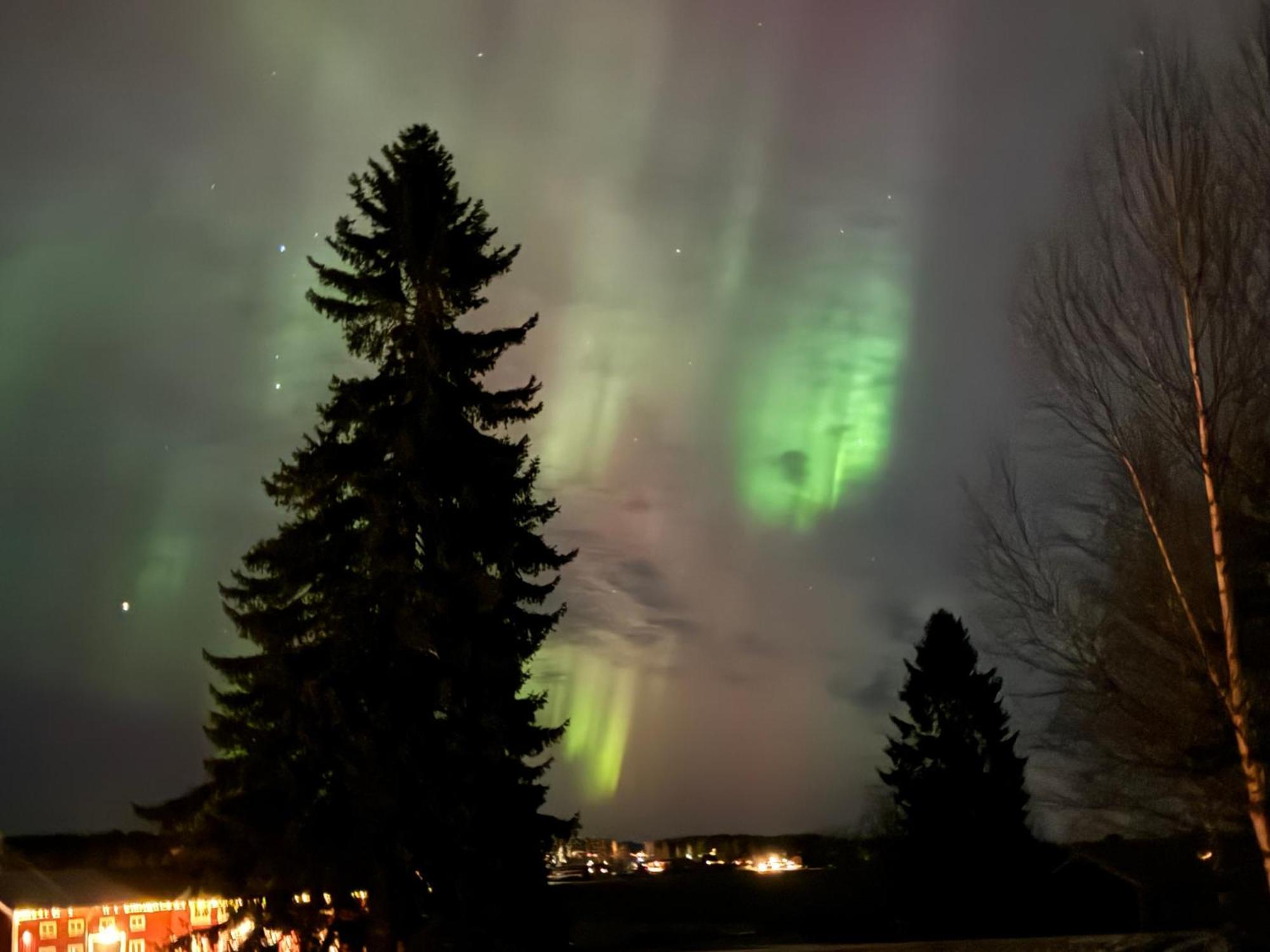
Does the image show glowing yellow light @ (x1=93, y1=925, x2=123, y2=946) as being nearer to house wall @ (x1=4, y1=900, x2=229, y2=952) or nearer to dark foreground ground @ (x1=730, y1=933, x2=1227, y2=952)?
house wall @ (x1=4, y1=900, x2=229, y2=952)

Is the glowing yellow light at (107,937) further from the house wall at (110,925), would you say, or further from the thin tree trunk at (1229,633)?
the thin tree trunk at (1229,633)

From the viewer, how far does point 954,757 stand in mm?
60031

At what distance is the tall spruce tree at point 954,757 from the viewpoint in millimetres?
57625

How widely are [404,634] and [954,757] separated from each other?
142 feet

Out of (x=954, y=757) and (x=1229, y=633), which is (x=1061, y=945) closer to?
(x=1229, y=633)

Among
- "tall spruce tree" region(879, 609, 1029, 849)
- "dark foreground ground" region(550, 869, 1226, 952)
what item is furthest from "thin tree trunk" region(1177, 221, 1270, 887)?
"tall spruce tree" region(879, 609, 1029, 849)

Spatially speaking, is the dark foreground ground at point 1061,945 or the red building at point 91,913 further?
the red building at point 91,913

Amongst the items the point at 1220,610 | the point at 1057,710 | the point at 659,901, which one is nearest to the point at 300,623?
the point at 1057,710

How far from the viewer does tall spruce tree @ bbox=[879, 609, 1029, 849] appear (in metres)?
57.6

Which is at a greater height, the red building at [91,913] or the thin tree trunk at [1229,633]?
the thin tree trunk at [1229,633]

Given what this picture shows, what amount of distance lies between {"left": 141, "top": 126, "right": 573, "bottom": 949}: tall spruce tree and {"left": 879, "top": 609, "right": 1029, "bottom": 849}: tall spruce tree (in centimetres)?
3796

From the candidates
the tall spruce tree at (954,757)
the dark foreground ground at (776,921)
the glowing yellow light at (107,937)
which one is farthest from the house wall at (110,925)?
the tall spruce tree at (954,757)

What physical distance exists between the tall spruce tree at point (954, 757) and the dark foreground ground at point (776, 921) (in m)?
3.50

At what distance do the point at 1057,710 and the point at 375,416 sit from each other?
42.8 ft
